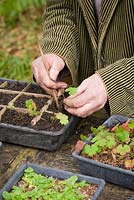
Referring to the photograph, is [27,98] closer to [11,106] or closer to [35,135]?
[11,106]

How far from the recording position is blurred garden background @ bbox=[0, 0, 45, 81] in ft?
A: 13.9

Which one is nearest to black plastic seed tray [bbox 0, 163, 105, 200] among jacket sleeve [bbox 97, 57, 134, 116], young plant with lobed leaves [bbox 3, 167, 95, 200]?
young plant with lobed leaves [bbox 3, 167, 95, 200]

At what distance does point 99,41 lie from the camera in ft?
6.46

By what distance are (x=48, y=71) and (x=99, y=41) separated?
0.28 metres

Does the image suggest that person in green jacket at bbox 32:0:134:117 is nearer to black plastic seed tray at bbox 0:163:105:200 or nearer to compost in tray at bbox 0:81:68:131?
compost in tray at bbox 0:81:68:131

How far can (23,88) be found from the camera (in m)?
1.95

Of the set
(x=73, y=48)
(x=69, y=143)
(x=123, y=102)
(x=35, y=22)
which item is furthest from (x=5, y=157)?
(x=35, y=22)

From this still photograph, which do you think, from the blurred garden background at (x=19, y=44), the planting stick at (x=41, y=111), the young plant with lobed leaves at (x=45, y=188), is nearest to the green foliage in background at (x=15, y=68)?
the blurred garden background at (x=19, y=44)

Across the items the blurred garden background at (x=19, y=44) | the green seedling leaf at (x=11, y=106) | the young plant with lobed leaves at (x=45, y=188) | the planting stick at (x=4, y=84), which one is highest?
the green seedling leaf at (x=11, y=106)

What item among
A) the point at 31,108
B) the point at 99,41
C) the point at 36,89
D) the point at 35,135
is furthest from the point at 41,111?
the point at 99,41

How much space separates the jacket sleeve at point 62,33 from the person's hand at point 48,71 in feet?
0.13

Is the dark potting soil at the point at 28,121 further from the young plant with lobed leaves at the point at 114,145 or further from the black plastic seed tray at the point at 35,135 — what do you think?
the young plant with lobed leaves at the point at 114,145

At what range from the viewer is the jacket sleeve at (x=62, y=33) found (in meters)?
1.94

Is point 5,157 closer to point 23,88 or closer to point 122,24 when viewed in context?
point 23,88
